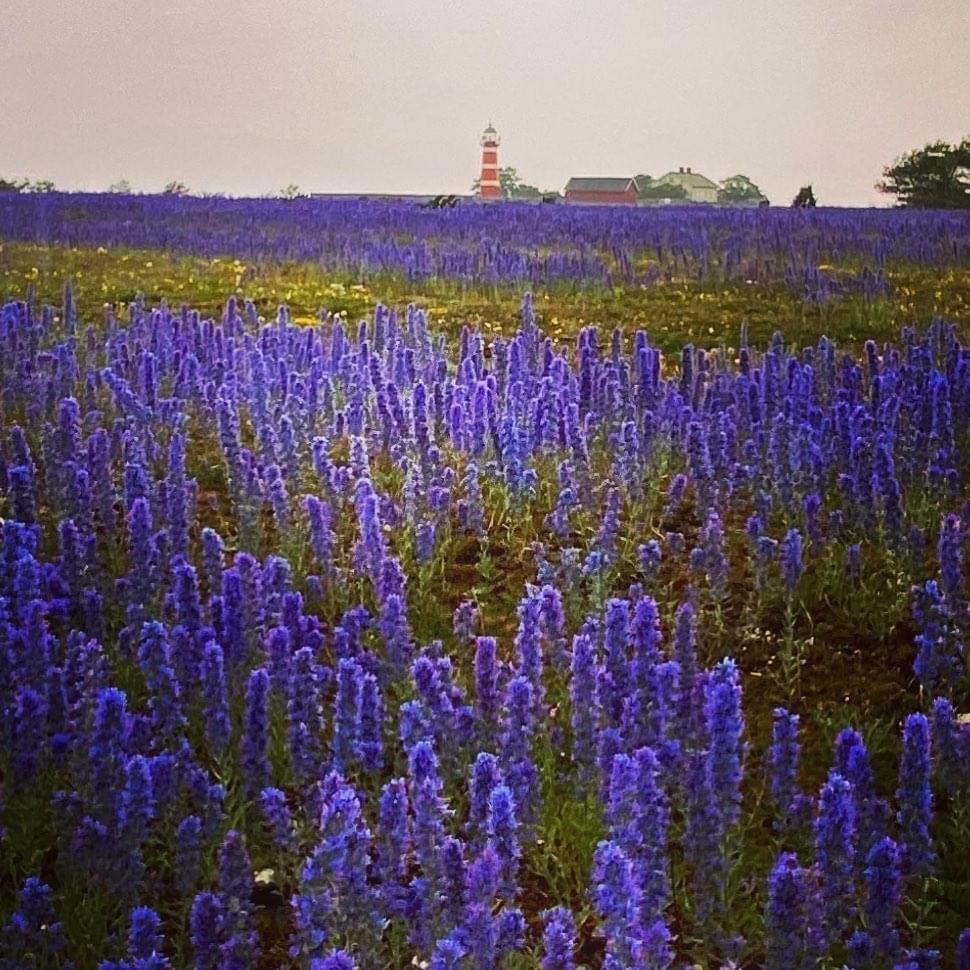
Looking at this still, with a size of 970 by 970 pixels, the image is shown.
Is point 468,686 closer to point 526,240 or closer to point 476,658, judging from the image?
point 476,658

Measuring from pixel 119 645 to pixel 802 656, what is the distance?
127 centimetres

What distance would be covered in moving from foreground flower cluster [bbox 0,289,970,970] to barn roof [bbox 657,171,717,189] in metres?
24.8

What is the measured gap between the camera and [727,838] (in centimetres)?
160

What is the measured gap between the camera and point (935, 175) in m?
13.5

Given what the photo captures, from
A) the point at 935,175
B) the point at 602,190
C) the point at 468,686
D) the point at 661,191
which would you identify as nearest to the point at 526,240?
the point at 935,175

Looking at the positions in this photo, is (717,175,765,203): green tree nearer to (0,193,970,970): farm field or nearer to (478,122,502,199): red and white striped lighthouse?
(478,122,502,199): red and white striped lighthouse

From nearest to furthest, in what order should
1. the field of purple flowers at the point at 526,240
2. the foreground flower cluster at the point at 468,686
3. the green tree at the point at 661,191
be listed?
the foreground flower cluster at the point at 468,686 → the field of purple flowers at the point at 526,240 → the green tree at the point at 661,191

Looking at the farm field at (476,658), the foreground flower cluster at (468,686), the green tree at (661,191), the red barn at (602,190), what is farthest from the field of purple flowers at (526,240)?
the red barn at (602,190)

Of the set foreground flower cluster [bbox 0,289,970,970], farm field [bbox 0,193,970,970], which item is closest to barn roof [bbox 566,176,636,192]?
farm field [bbox 0,193,970,970]

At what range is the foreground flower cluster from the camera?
1.39m

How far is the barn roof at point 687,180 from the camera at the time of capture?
27422mm

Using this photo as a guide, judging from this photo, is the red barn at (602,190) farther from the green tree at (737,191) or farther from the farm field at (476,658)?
the farm field at (476,658)

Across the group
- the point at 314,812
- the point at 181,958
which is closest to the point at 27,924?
the point at 181,958

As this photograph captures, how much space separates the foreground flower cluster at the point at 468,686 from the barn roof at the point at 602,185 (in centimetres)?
2736
